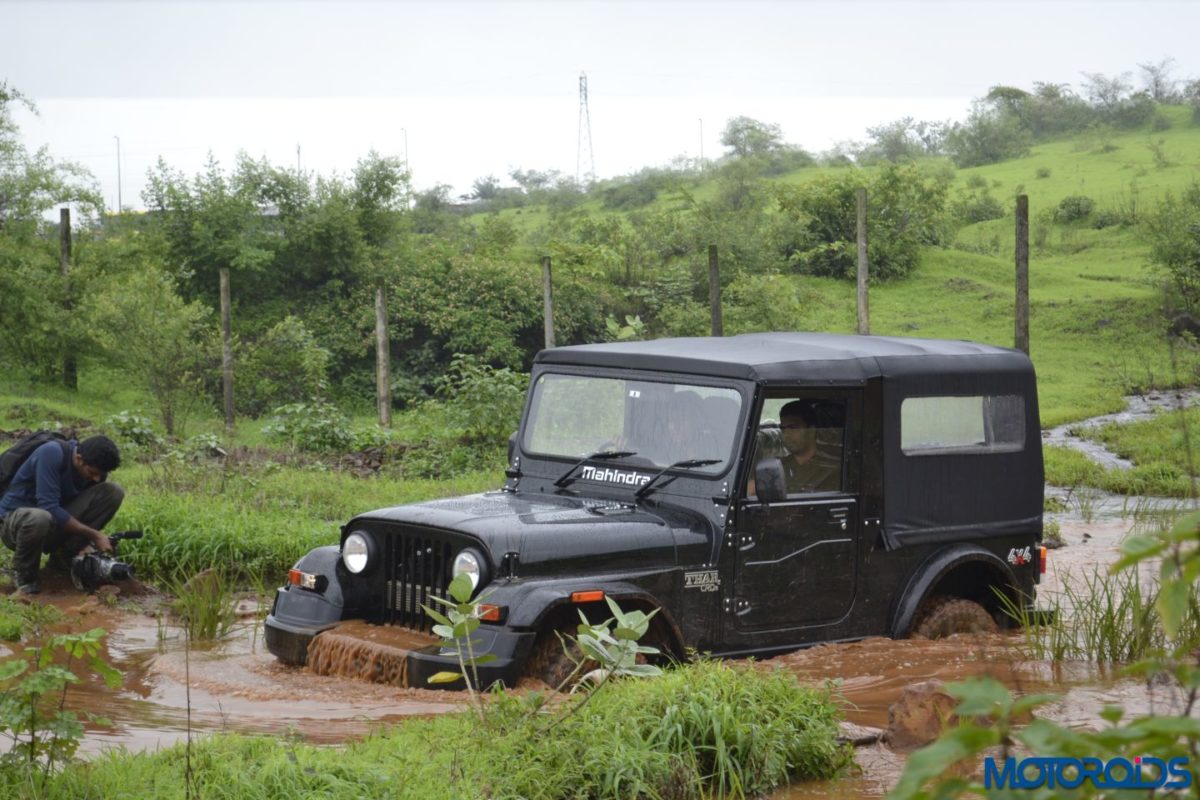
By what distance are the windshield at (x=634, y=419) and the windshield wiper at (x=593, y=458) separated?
0.11ft

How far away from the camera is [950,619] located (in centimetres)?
740

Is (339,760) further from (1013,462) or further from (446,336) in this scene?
(446,336)

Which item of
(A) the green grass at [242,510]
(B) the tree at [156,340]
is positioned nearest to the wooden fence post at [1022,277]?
(A) the green grass at [242,510]

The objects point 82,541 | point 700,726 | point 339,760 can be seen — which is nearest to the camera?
point 339,760

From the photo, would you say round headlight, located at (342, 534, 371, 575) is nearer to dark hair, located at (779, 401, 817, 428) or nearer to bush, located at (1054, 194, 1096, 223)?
dark hair, located at (779, 401, 817, 428)

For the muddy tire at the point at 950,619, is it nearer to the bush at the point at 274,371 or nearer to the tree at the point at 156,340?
the tree at the point at 156,340

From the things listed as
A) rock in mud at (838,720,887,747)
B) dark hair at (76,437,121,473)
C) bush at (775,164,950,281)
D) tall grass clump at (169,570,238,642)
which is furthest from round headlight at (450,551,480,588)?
bush at (775,164,950,281)

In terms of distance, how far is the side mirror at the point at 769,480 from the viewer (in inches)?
254

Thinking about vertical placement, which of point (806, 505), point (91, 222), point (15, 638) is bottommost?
point (15, 638)

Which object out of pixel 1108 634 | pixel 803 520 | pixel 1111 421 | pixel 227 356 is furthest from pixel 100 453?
pixel 1111 421

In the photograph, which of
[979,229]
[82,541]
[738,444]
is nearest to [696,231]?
[979,229]

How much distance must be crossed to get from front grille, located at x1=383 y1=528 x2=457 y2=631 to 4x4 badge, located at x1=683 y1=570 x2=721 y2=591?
1.12 m

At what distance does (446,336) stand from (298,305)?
381 cm

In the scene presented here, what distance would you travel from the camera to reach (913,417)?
7266mm
